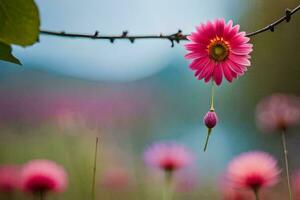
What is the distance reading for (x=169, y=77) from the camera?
4.93ft

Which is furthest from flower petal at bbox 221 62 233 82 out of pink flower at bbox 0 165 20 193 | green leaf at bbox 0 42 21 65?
pink flower at bbox 0 165 20 193

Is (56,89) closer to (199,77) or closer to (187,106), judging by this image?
(187,106)

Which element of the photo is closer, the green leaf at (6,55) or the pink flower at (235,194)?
the green leaf at (6,55)

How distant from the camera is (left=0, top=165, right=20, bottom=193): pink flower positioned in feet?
2.00

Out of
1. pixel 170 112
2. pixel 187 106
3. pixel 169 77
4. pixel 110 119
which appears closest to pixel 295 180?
pixel 110 119

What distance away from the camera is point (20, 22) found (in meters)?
0.20

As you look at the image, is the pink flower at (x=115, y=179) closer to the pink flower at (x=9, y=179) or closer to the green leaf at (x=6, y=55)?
the pink flower at (x=9, y=179)

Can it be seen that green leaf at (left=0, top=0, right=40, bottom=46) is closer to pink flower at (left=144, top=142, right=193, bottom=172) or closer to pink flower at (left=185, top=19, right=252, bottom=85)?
pink flower at (left=185, top=19, right=252, bottom=85)

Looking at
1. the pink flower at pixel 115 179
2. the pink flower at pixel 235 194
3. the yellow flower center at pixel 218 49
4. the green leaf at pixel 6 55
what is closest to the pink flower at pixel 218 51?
the yellow flower center at pixel 218 49

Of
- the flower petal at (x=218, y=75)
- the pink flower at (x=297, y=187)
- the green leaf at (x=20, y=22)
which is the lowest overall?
the pink flower at (x=297, y=187)

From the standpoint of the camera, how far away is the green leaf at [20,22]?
20cm

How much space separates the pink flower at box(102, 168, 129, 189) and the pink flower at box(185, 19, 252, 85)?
399 millimetres

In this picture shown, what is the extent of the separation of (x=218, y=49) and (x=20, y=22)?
149 mm

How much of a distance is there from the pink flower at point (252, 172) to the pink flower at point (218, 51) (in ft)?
0.54
